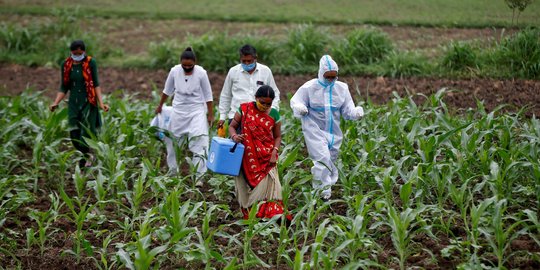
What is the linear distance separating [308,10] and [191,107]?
8.74m

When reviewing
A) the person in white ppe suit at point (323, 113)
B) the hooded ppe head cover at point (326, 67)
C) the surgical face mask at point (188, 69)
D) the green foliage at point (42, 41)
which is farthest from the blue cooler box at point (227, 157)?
the green foliage at point (42, 41)

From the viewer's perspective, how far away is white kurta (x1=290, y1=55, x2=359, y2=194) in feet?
24.5

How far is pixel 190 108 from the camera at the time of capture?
843 centimetres

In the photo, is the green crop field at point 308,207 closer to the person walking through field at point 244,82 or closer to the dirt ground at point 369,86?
the person walking through field at point 244,82

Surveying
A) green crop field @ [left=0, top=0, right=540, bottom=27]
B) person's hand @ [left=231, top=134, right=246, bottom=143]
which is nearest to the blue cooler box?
person's hand @ [left=231, top=134, right=246, bottom=143]

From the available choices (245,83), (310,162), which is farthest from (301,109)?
(245,83)

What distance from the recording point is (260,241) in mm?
6781

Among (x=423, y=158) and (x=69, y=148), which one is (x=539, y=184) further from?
(x=69, y=148)

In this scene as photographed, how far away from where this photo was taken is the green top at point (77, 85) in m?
8.89

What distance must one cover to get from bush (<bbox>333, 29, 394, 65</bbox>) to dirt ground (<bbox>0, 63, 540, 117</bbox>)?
0.59m

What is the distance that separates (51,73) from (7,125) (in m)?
4.87

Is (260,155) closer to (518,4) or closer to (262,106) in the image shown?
(262,106)

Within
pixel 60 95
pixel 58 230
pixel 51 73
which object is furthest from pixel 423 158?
pixel 51 73

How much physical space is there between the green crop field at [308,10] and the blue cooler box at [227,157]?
21.2 feet
